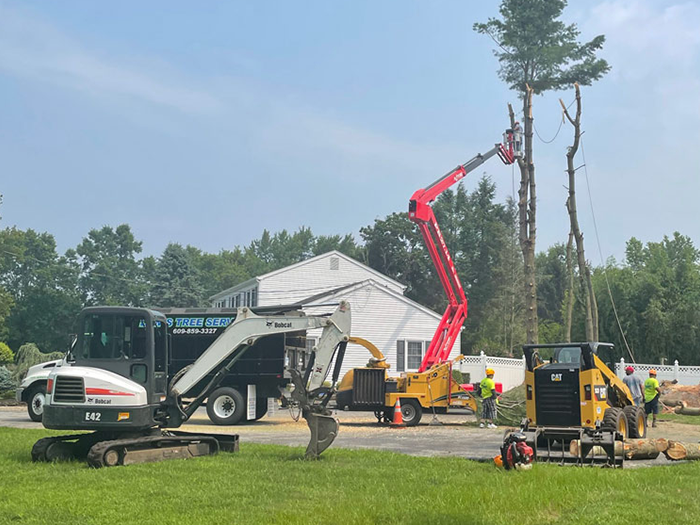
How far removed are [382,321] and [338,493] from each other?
30.6m

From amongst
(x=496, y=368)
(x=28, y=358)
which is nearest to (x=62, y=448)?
(x=28, y=358)

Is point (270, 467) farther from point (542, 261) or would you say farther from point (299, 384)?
point (542, 261)

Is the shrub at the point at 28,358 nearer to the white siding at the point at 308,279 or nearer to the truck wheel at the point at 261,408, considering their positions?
the white siding at the point at 308,279

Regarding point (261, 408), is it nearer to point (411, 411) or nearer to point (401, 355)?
point (411, 411)

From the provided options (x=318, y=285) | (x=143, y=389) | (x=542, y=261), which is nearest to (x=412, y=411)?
(x=143, y=389)

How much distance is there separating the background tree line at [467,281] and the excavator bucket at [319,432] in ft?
125

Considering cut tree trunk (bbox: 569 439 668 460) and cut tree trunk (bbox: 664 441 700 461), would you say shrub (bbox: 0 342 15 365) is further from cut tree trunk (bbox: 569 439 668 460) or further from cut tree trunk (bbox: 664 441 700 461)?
cut tree trunk (bbox: 664 441 700 461)

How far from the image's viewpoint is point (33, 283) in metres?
85.2

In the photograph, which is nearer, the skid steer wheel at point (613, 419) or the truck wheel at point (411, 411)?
the skid steer wheel at point (613, 419)

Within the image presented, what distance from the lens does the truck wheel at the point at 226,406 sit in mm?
23016

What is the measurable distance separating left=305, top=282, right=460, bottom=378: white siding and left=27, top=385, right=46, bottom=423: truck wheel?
730 inches

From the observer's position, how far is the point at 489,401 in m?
23.6

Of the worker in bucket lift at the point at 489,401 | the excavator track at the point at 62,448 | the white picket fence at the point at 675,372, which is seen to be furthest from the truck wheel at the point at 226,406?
the white picket fence at the point at 675,372

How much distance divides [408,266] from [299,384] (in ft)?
200
